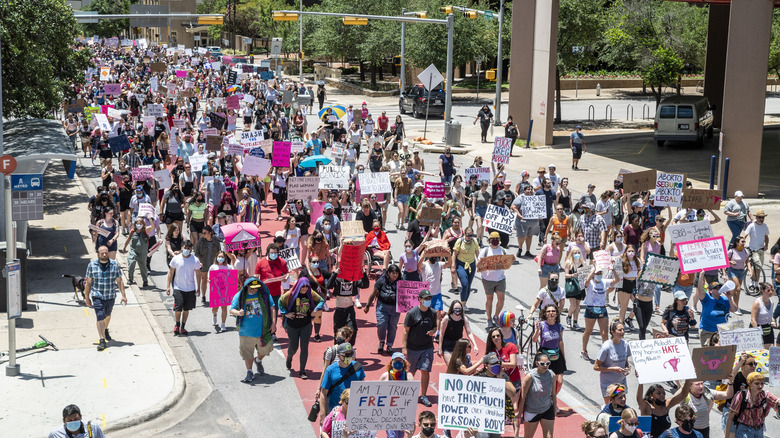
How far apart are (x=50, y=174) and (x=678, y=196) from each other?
Result: 2165cm

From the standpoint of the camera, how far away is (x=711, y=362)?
11.3m

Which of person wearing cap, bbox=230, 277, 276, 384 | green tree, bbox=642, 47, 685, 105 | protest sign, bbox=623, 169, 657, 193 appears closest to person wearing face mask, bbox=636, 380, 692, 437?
person wearing cap, bbox=230, 277, 276, 384

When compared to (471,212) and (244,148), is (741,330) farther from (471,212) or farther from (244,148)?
(244,148)

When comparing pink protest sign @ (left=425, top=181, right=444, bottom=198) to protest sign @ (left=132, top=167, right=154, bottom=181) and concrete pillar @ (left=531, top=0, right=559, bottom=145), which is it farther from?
concrete pillar @ (left=531, top=0, right=559, bottom=145)

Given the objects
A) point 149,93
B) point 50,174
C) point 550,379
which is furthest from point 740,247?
point 149,93

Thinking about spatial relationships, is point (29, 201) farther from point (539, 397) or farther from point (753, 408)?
point (753, 408)

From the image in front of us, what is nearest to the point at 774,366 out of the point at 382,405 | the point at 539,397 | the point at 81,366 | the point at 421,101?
the point at 539,397

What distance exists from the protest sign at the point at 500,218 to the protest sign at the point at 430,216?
39.1 inches

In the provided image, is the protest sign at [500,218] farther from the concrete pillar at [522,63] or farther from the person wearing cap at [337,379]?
the concrete pillar at [522,63]

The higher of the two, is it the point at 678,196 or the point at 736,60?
the point at 736,60

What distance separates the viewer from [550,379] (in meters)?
10.6

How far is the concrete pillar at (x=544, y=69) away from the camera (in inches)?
A: 1463

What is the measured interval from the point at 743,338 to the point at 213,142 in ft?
63.3

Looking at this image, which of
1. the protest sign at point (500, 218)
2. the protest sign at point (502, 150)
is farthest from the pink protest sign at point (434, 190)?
the protest sign at point (502, 150)
